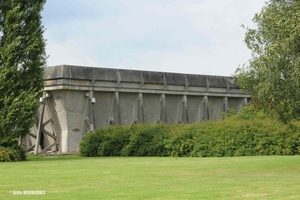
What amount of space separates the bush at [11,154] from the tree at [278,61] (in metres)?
13.6

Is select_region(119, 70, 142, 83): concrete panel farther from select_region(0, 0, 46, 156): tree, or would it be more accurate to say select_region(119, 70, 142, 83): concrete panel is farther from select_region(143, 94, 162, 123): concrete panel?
select_region(0, 0, 46, 156): tree

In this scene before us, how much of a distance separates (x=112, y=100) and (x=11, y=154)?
1277cm

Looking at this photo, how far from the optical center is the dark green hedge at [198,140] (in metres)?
32.2

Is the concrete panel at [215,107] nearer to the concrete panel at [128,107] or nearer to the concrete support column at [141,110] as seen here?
the concrete support column at [141,110]

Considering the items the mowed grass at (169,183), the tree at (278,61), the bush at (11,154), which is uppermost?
the tree at (278,61)

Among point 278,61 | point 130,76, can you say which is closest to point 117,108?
point 130,76

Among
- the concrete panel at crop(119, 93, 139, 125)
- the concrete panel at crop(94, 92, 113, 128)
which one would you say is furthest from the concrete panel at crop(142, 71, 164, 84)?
the concrete panel at crop(94, 92, 113, 128)

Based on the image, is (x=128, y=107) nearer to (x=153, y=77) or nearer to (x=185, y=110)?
(x=153, y=77)

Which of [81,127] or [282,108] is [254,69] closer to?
[282,108]

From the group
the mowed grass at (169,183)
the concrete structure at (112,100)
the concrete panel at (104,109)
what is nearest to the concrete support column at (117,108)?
the concrete structure at (112,100)

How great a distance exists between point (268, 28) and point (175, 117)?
2540 cm

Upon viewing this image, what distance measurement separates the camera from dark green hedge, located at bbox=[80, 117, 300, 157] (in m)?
32.2

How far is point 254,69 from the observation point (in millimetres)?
22500

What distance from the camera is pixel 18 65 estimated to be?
3222cm
